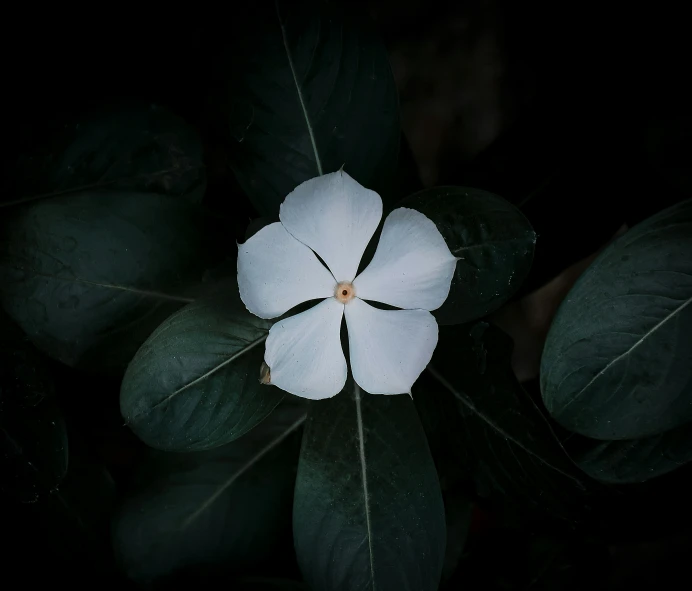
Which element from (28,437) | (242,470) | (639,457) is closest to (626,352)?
(639,457)

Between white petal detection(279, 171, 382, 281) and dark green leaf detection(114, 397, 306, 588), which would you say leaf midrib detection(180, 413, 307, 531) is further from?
white petal detection(279, 171, 382, 281)

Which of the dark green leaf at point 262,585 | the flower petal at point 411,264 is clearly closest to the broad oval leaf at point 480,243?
the flower petal at point 411,264

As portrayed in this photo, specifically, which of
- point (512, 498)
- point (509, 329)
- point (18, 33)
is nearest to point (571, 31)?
point (509, 329)

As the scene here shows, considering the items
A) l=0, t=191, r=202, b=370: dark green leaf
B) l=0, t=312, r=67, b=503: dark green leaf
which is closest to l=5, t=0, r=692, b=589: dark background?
l=0, t=191, r=202, b=370: dark green leaf

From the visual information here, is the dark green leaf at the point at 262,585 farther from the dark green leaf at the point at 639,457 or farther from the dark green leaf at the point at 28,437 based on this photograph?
the dark green leaf at the point at 639,457

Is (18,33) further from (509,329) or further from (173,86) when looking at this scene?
(509,329)

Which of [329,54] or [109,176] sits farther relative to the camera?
[109,176]
